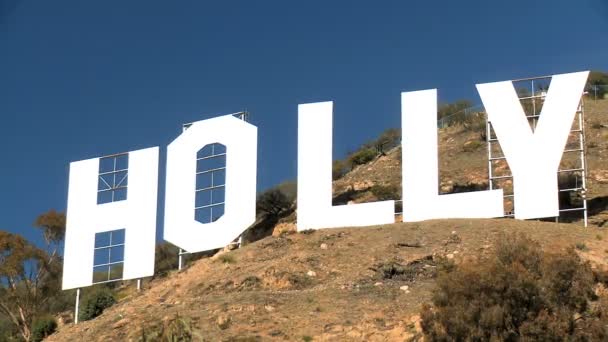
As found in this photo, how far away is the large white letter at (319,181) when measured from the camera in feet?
126

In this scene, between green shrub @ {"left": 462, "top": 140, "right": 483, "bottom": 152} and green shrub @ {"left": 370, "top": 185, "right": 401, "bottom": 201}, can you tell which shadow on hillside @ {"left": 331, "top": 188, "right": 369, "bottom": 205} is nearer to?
green shrub @ {"left": 370, "top": 185, "right": 401, "bottom": 201}

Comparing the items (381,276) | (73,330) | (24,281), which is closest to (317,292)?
(381,276)

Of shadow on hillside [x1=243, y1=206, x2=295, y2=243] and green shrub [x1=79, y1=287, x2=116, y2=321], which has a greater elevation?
shadow on hillside [x1=243, y1=206, x2=295, y2=243]

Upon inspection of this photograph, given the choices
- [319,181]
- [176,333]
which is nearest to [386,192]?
[319,181]

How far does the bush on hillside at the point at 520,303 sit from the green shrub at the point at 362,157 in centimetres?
2963

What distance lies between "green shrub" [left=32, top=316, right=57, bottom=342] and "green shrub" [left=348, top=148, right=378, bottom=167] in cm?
2070

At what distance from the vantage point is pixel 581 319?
2583 centimetres

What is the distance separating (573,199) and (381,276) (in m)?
11.5

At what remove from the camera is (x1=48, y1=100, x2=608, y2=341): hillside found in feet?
102

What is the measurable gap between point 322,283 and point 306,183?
17.1 feet

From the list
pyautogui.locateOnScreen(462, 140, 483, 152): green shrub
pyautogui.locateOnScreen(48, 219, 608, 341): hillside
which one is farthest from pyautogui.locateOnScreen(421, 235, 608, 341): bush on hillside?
pyautogui.locateOnScreen(462, 140, 483, 152): green shrub

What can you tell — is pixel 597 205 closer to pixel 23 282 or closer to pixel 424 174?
pixel 424 174

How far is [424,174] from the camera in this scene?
37.2 meters

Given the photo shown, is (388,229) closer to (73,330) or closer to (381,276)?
(381,276)
